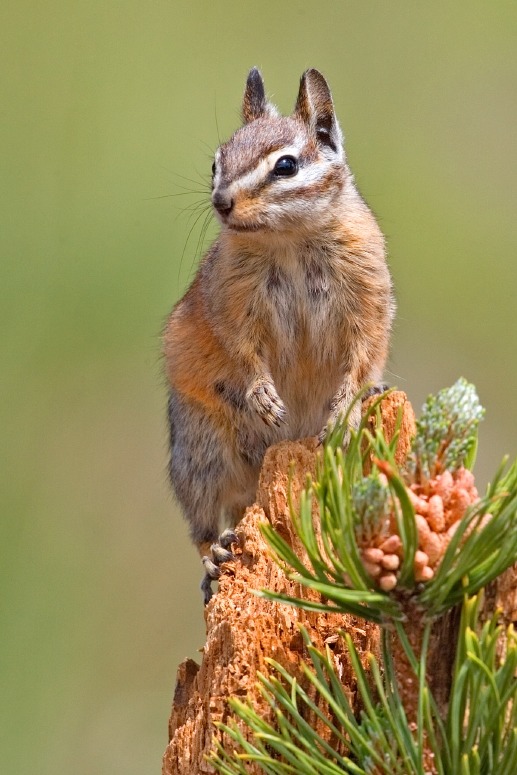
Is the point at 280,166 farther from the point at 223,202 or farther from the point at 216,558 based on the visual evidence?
the point at 216,558

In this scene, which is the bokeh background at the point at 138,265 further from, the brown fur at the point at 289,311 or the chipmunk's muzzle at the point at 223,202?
the chipmunk's muzzle at the point at 223,202

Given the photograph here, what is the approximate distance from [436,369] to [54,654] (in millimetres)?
1211

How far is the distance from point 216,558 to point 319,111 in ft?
3.00

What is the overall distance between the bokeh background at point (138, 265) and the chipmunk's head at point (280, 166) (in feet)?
1.27

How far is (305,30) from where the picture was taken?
3441 mm

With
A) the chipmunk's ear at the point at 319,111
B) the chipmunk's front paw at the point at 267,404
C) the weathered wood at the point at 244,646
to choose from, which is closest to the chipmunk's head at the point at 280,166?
the chipmunk's ear at the point at 319,111

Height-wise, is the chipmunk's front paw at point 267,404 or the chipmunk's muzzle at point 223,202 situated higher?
the chipmunk's muzzle at point 223,202

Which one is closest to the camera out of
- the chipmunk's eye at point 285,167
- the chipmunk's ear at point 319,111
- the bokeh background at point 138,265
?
the chipmunk's eye at point 285,167

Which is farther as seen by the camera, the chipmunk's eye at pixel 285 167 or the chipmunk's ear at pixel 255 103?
the chipmunk's ear at pixel 255 103

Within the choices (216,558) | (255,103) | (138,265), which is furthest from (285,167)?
(138,265)

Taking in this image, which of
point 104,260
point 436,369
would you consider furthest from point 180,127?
point 436,369

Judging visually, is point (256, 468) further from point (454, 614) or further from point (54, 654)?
point (454, 614)

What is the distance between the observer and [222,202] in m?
1.94

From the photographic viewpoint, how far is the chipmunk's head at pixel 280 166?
6.47 ft
